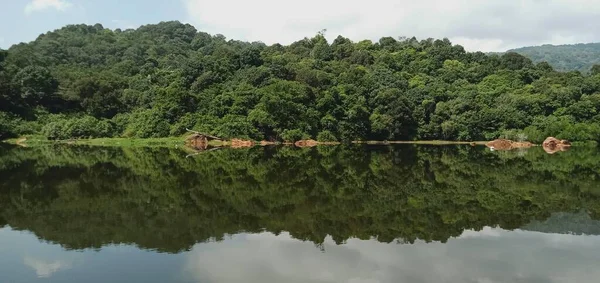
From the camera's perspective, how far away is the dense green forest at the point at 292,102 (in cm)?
5766

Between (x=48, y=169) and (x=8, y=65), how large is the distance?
1871 inches

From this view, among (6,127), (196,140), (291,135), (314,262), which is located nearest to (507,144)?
(291,135)

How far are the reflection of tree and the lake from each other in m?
0.08

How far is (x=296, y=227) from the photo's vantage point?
529 inches

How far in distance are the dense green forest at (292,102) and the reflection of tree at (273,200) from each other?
99.3ft

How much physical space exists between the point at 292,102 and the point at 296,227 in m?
45.7

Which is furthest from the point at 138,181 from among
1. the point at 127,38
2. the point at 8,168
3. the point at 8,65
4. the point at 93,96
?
the point at 127,38

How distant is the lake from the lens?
32.8ft

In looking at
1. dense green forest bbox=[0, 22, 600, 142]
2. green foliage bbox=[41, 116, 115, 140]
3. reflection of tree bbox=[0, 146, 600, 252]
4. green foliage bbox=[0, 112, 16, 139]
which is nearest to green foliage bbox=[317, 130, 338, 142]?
dense green forest bbox=[0, 22, 600, 142]

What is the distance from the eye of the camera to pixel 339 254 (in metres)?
11.0

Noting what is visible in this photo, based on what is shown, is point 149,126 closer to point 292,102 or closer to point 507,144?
point 292,102

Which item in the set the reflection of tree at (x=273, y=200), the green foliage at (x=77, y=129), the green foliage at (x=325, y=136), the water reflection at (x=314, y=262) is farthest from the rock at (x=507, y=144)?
the water reflection at (x=314, y=262)

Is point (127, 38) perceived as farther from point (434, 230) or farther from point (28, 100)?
point (434, 230)

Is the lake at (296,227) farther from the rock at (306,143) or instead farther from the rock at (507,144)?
the rock at (507,144)
